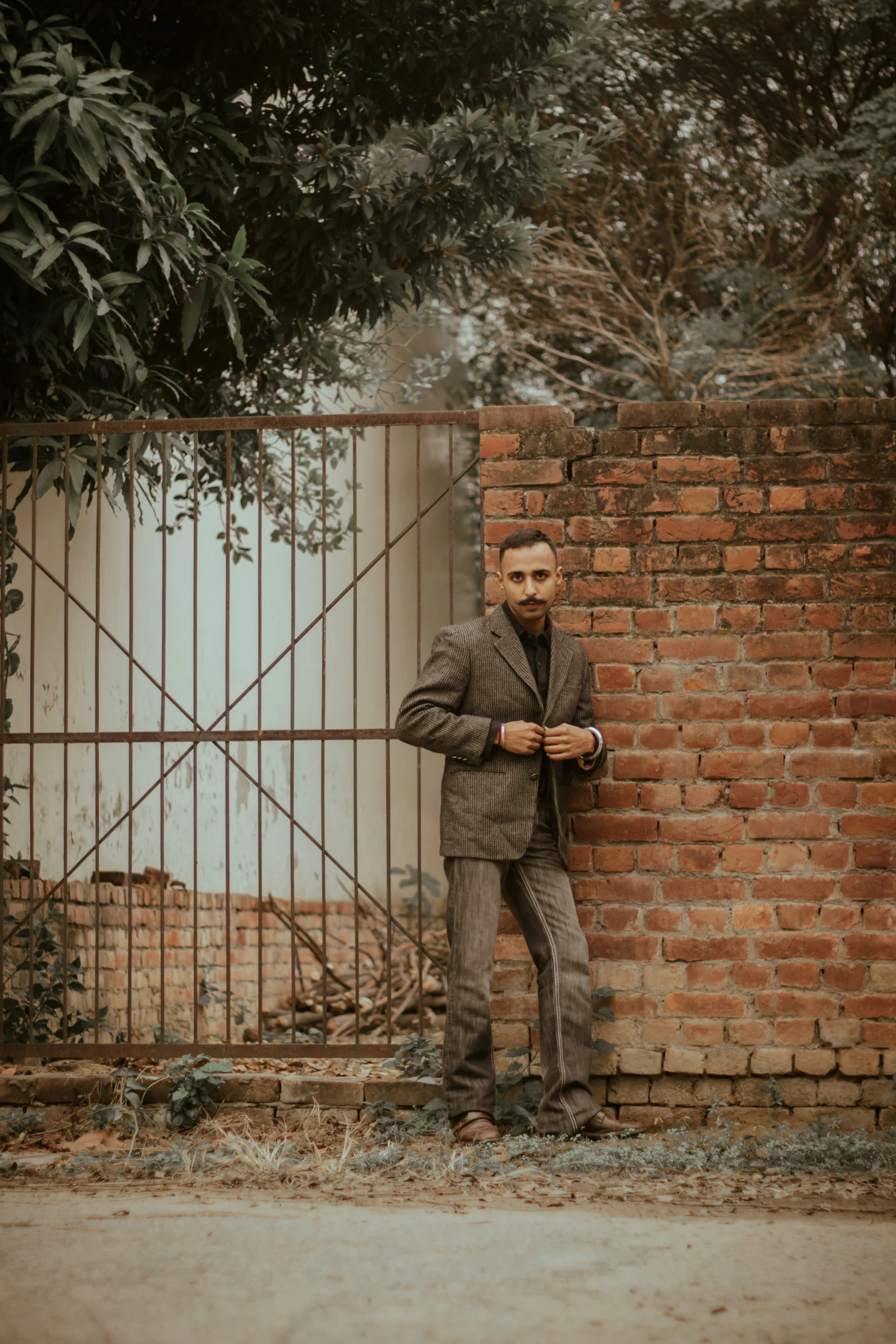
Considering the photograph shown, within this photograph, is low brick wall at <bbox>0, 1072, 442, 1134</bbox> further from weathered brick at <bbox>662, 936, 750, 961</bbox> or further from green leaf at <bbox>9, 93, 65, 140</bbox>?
green leaf at <bbox>9, 93, 65, 140</bbox>

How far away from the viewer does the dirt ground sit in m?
2.22

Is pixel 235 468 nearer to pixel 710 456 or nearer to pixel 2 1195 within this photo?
pixel 710 456

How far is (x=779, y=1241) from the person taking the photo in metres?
2.71

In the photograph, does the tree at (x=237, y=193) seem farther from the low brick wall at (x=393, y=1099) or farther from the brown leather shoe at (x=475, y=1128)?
the brown leather shoe at (x=475, y=1128)

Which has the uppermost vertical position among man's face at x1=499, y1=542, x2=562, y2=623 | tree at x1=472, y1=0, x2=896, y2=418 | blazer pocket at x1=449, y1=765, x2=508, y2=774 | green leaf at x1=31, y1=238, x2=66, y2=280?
tree at x1=472, y1=0, x2=896, y2=418

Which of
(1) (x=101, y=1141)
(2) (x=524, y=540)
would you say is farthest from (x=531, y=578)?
(1) (x=101, y=1141)

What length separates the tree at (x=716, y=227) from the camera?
1126 centimetres

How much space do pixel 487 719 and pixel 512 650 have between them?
229 millimetres

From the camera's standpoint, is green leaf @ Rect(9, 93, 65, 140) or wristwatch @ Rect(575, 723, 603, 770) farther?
green leaf @ Rect(9, 93, 65, 140)

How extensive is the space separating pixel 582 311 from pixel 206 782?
6.72 m

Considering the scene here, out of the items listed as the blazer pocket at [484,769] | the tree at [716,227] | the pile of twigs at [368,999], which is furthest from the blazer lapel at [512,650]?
the tree at [716,227]

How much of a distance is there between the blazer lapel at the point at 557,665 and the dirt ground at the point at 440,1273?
137 centimetres

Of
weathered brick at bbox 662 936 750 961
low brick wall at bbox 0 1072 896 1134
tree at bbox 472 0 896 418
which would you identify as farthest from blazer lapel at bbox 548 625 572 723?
tree at bbox 472 0 896 418

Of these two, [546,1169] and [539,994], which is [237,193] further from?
[546,1169]
